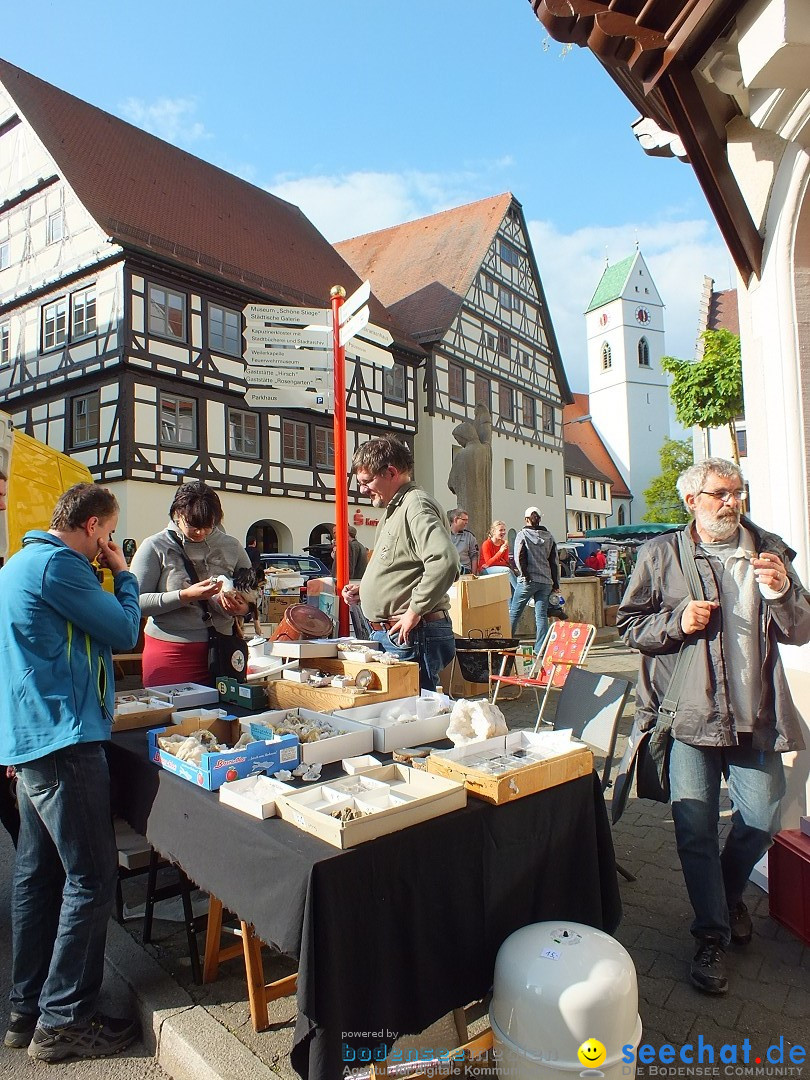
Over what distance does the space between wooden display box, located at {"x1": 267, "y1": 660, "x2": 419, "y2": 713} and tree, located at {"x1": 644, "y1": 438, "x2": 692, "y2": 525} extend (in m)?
42.7

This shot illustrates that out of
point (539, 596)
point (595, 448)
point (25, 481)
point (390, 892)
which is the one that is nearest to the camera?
point (390, 892)

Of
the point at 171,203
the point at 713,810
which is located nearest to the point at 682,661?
the point at 713,810

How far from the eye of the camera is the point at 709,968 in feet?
8.36

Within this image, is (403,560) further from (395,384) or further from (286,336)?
(395,384)

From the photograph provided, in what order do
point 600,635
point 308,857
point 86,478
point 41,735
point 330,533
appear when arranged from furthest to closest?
point 330,533
point 600,635
point 86,478
point 41,735
point 308,857

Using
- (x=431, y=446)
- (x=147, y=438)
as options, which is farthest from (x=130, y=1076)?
(x=431, y=446)

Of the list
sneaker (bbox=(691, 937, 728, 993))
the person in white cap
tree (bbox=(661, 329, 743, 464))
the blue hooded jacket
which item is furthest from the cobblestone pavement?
tree (bbox=(661, 329, 743, 464))

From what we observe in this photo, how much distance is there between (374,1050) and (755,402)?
3.26 meters

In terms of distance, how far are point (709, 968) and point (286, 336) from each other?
4.36m

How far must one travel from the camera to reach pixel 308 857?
172 centimetres

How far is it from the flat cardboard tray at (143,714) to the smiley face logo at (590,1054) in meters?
1.82

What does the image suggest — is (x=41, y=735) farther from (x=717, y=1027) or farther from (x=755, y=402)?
(x=755, y=402)

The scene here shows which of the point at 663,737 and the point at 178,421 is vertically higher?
the point at 178,421

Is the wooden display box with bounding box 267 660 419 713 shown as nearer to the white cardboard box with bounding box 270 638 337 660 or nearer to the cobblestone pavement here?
the white cardboard box with bounding box 270 638 337 660
